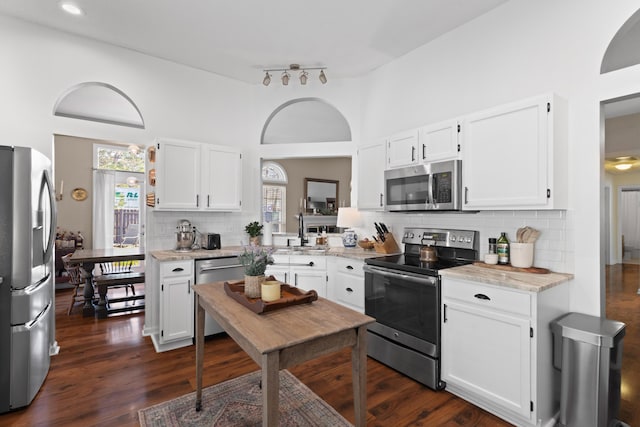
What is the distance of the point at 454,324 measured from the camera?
7.95ft

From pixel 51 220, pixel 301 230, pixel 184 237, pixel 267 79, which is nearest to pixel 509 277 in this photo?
pixel 301 230

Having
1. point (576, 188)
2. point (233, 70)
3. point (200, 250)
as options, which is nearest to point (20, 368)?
point (200, 250)

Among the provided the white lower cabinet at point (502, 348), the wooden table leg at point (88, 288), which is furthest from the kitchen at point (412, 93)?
the wooden table leg at point (88, 288)

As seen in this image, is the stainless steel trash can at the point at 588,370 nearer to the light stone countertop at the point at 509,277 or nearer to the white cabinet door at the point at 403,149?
the light stone countertop at the point at 509,277

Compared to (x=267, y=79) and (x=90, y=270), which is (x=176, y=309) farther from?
(x=267, y=79)

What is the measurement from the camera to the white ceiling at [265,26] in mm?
2881

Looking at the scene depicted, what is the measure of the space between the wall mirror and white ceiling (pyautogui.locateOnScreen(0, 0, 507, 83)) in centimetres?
156

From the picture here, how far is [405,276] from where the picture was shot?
2.73 metres

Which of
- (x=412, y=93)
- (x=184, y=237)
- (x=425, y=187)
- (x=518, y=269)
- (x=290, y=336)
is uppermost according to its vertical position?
(x=412, y=93)

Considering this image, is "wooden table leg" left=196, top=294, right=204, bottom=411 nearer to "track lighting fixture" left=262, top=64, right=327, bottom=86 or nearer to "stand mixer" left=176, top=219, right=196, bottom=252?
"stand mixer" left=176, top=219, right=196, bottom=252

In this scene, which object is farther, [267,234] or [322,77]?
[267,234]

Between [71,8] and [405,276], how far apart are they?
380 centimetres

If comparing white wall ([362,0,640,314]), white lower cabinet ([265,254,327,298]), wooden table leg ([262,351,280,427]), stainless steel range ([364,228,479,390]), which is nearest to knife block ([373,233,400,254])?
stainless steel range ([364,228,479,390])

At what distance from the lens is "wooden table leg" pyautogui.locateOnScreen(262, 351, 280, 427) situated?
1.28 m
